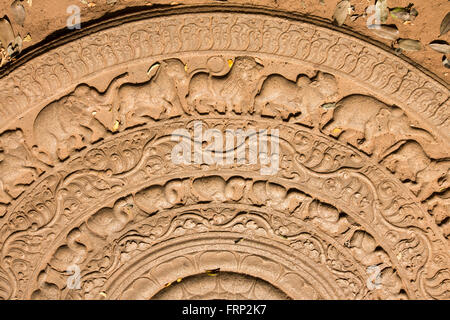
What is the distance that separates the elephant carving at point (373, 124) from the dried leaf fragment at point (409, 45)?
1.13ft

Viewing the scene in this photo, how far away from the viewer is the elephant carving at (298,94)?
9.22ft

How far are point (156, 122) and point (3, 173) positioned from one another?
98 cm

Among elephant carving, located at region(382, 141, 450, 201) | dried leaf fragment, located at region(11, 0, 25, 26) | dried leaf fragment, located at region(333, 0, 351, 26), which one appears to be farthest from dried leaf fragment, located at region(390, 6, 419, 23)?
dried leaf fragment, located at region(11, 0, 25, 26)

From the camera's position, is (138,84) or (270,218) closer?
(138,84)

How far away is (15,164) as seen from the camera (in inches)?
113

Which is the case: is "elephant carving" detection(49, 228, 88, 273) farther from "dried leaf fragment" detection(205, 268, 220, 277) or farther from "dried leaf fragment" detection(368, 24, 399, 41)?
"dried leaf fragment" detection(368, 24, 399, 41)

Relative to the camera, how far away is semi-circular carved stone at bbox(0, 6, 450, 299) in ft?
9.14

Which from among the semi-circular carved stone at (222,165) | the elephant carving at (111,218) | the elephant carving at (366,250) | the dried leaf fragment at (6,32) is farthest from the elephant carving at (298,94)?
the dried leaf fragment at (6,32)

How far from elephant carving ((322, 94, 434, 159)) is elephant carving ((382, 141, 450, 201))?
0.21ft

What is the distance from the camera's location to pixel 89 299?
10.2 feet

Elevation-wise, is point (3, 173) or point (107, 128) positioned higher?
point (107, 128)

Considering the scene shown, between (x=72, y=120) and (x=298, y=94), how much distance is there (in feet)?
4.44

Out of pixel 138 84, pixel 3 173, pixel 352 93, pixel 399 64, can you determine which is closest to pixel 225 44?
pixel 138 84

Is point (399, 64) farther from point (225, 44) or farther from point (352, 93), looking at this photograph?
point (225, 44)
